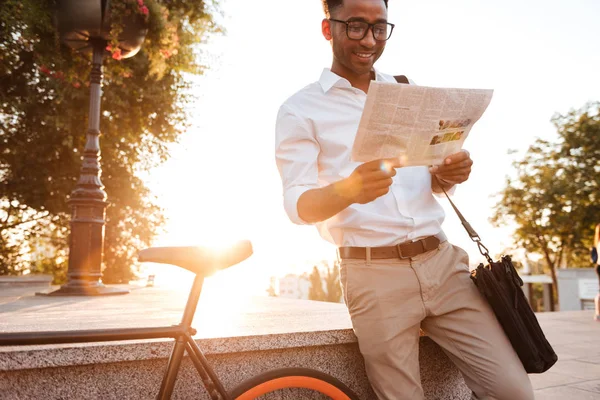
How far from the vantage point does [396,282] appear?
2197 mm

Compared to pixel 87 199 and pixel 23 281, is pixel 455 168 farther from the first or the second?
pixel 23 281

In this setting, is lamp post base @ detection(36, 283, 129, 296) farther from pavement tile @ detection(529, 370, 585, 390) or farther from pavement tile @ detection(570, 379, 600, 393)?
pavement tile @ detection(570, 379, 600, 393)

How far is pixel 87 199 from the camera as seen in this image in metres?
5.68

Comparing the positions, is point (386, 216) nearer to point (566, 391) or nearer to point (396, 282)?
point (396, 282)

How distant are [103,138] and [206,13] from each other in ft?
17.0

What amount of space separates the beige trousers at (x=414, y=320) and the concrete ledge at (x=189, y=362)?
1.18ft

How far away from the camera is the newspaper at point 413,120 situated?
5.77 ft

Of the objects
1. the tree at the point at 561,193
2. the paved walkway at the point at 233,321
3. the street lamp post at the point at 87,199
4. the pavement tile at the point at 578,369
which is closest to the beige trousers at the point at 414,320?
the paved walkway at the point at 233,321

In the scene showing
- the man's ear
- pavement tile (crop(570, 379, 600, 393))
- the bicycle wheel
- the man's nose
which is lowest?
pavement tile (crop(570, 379, 600, 393))

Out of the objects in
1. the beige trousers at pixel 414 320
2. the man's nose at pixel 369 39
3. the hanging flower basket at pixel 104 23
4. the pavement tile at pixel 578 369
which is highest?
the hanging flower basket at pixel 104 23

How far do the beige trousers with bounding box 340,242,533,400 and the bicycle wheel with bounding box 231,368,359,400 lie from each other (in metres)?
0.21

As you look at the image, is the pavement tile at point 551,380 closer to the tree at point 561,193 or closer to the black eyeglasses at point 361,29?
the black eyeglasses at point 361,29

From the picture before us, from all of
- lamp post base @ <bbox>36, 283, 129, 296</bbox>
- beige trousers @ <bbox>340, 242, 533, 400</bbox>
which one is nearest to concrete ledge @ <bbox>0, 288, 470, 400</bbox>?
beige trousers @ <bbox>340, 242, 533, 400</bbox>

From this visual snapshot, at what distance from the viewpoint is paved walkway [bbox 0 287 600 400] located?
110 inches
